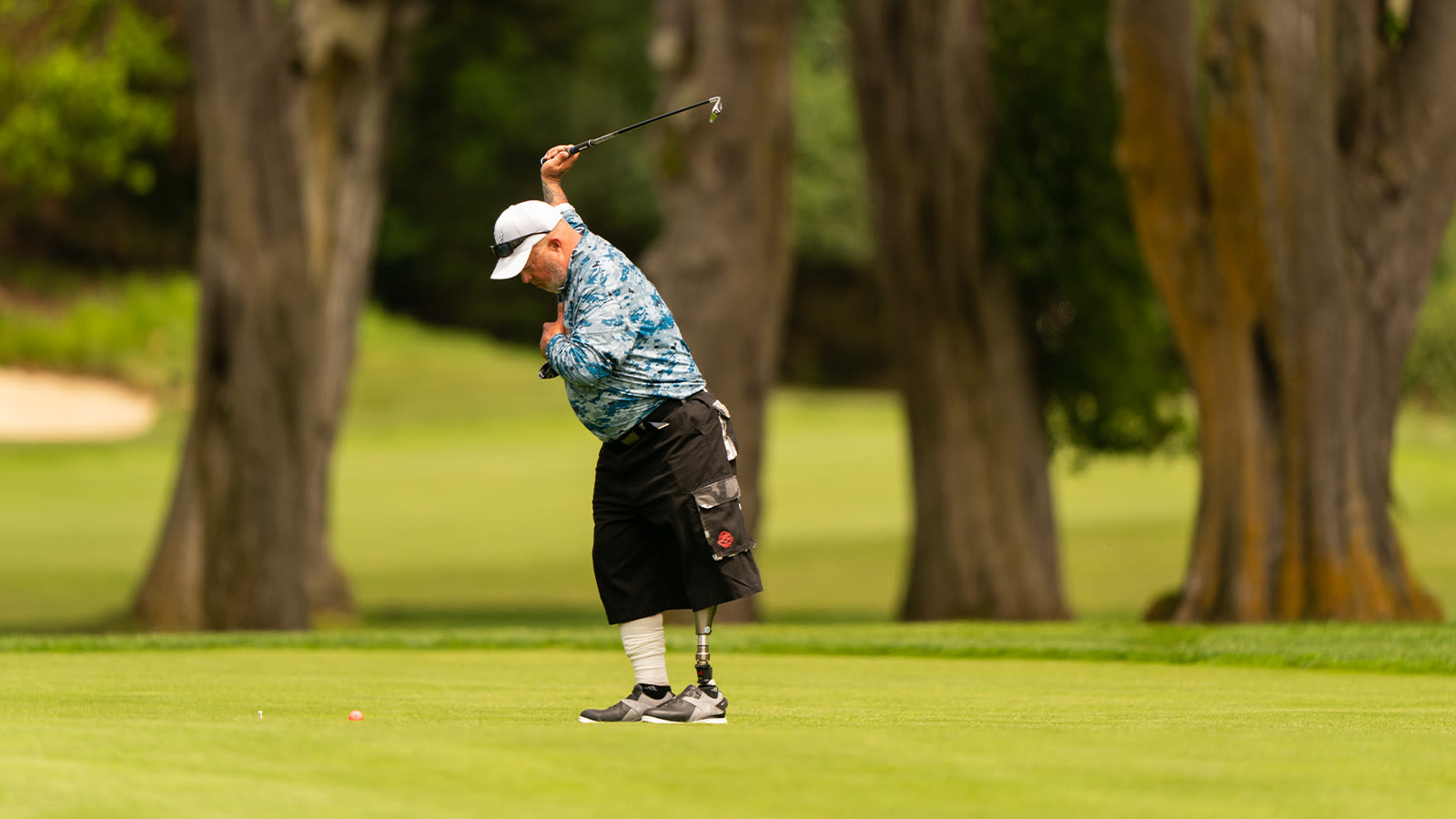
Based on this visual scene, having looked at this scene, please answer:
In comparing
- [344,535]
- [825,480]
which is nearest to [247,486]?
[344,535]

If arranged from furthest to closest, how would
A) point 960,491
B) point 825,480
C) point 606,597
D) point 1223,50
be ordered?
point 825,480 → point 960,491 → point 1223,50 → point 606,597

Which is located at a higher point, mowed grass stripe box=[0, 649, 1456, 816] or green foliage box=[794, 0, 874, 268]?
green foliage box=[794, 0, 874, 268]

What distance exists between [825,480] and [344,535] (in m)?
8.88

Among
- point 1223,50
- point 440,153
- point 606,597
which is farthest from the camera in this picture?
point 440,153

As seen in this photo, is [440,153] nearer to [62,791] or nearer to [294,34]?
[294,34]

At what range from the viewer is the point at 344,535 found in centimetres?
2991

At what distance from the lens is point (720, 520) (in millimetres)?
6785

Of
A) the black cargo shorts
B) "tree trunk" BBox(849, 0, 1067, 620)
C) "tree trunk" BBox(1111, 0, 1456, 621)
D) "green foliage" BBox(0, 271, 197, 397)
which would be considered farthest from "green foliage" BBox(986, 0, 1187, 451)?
"green foliage" BBox(0, 271, 197, 397)

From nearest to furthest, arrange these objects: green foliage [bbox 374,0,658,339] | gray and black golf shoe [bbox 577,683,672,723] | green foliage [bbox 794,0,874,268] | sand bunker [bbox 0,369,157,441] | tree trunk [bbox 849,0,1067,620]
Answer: gray and black golf shoe [bbox 577,683,672,723], tree trunk [bbox 849,0,1067,620], sand bunker [bbox 0,369,157,441], green foliage [bbox 374,0,658,339], green foliage [bbox 794,0,874,268]

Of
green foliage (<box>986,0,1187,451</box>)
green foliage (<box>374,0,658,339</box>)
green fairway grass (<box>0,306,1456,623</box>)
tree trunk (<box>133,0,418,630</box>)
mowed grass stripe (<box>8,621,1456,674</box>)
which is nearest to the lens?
mowed grass stripe (<box>8,621,1456,674</box>)

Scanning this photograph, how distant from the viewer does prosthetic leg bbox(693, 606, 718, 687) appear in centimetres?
693

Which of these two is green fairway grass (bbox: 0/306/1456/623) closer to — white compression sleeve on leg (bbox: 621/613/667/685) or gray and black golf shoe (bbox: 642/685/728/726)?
white compression sleeve on leg (bbox: 621/613/667/685)

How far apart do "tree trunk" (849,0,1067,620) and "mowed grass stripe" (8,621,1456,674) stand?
6.09 metres

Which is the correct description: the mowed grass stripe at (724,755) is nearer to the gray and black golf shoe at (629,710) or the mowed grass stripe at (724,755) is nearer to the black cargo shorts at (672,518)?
the gray and black golf shoe at (629,710)
